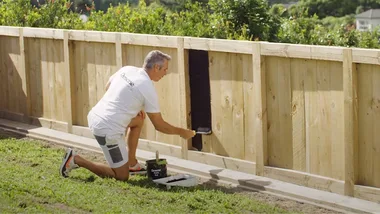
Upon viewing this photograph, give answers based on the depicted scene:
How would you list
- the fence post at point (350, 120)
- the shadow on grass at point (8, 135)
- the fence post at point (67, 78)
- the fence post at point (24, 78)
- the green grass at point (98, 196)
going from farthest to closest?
the fence post at point (24, 78)
the shadow on grass at point (8, 135)
the fence post at point (67, 78)
the fence post at point (350, 120)
the green grass at point (98, 196)

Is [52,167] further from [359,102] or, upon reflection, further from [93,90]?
[359,102]

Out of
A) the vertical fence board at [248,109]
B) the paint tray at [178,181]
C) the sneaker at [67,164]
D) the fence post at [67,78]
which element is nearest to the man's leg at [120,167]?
the sneaker at [67,164]

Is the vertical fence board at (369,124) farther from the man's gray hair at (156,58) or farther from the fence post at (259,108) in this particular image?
the man's gray hair at (156,58)

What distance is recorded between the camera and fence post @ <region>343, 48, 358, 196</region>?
28.5 ft

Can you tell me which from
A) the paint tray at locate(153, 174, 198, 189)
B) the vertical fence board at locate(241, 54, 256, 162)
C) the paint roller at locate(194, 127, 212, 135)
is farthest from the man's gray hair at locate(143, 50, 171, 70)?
the paint roller at locate(194, 127, 212, 135)

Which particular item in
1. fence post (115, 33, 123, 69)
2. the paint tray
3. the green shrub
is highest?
the green shrub

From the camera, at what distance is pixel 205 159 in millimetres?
10688

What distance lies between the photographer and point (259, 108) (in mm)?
9789

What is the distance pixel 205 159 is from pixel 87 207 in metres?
2.53

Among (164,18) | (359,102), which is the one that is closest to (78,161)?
(359,102)

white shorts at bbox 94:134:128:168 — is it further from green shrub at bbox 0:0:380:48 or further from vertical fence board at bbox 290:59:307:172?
green shrub at bbox 0:0:380:48

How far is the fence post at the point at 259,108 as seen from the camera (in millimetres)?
9711

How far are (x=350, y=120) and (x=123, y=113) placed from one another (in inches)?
98.3

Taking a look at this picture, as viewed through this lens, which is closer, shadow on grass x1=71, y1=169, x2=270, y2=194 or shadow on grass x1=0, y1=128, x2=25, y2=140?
shadow on grass x1=71, y1=169, x2=270, y2=194
